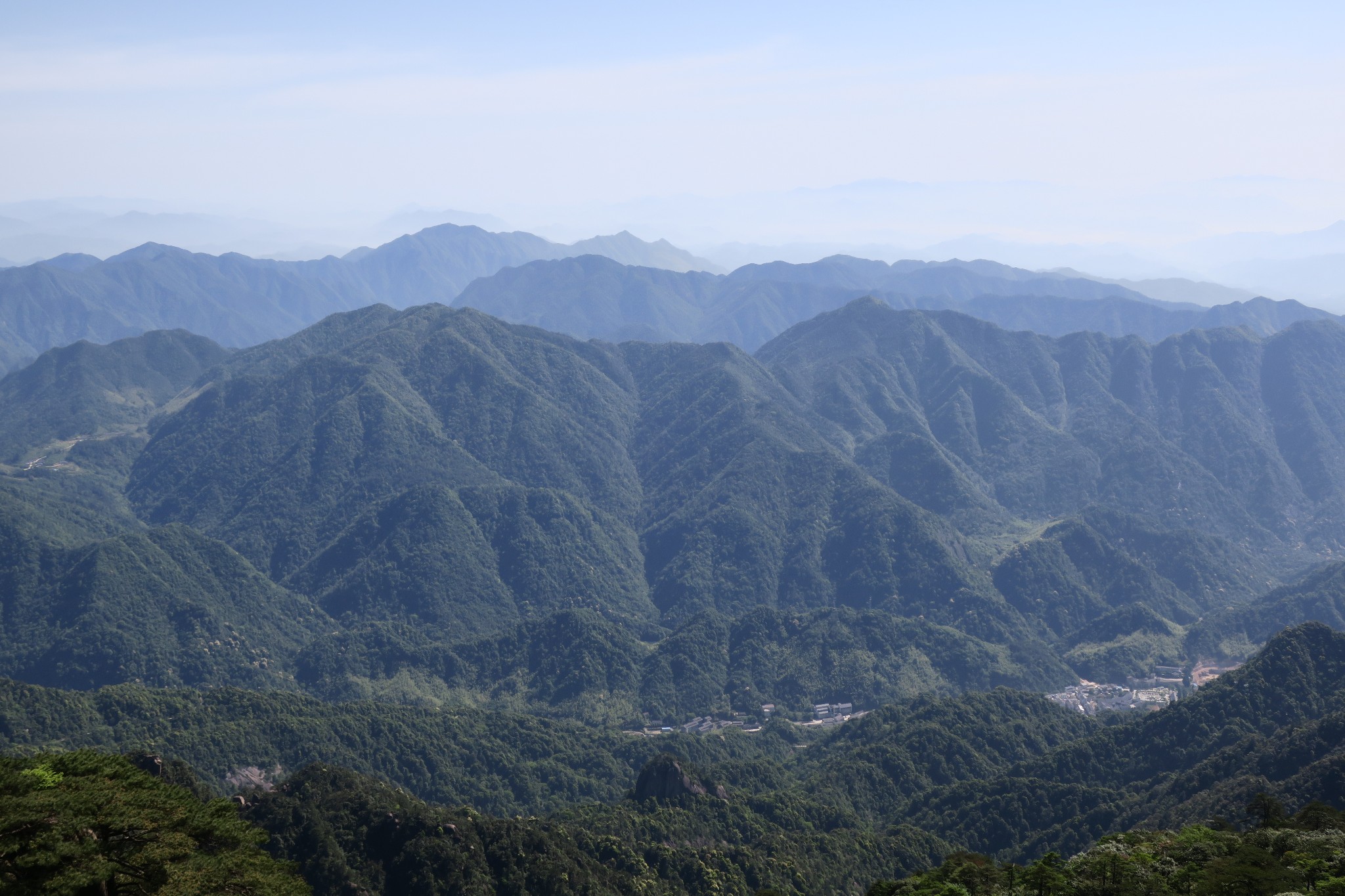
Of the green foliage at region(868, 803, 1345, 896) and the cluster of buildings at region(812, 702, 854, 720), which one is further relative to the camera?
the cluster of buildings at region(812, 702, 854, 720)

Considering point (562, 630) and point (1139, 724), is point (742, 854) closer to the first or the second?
point (1139, 724)

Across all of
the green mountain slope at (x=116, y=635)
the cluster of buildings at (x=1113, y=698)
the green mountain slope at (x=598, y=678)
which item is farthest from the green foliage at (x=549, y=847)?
the green mountain slope at (x=116, y=635)

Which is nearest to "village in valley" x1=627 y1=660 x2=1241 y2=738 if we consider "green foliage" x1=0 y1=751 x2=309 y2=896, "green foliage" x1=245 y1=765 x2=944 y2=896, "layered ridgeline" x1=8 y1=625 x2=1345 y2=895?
"layered ridgeline" x1=8 y1=625 x2=1345 y2=895

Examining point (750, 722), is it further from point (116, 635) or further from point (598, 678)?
point (116, 635)

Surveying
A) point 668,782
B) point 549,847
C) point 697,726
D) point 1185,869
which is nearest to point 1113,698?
point 697,726

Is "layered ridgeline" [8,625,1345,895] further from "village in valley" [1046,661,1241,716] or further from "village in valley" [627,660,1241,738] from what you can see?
"village in valley" [1046,661,1241,716]
